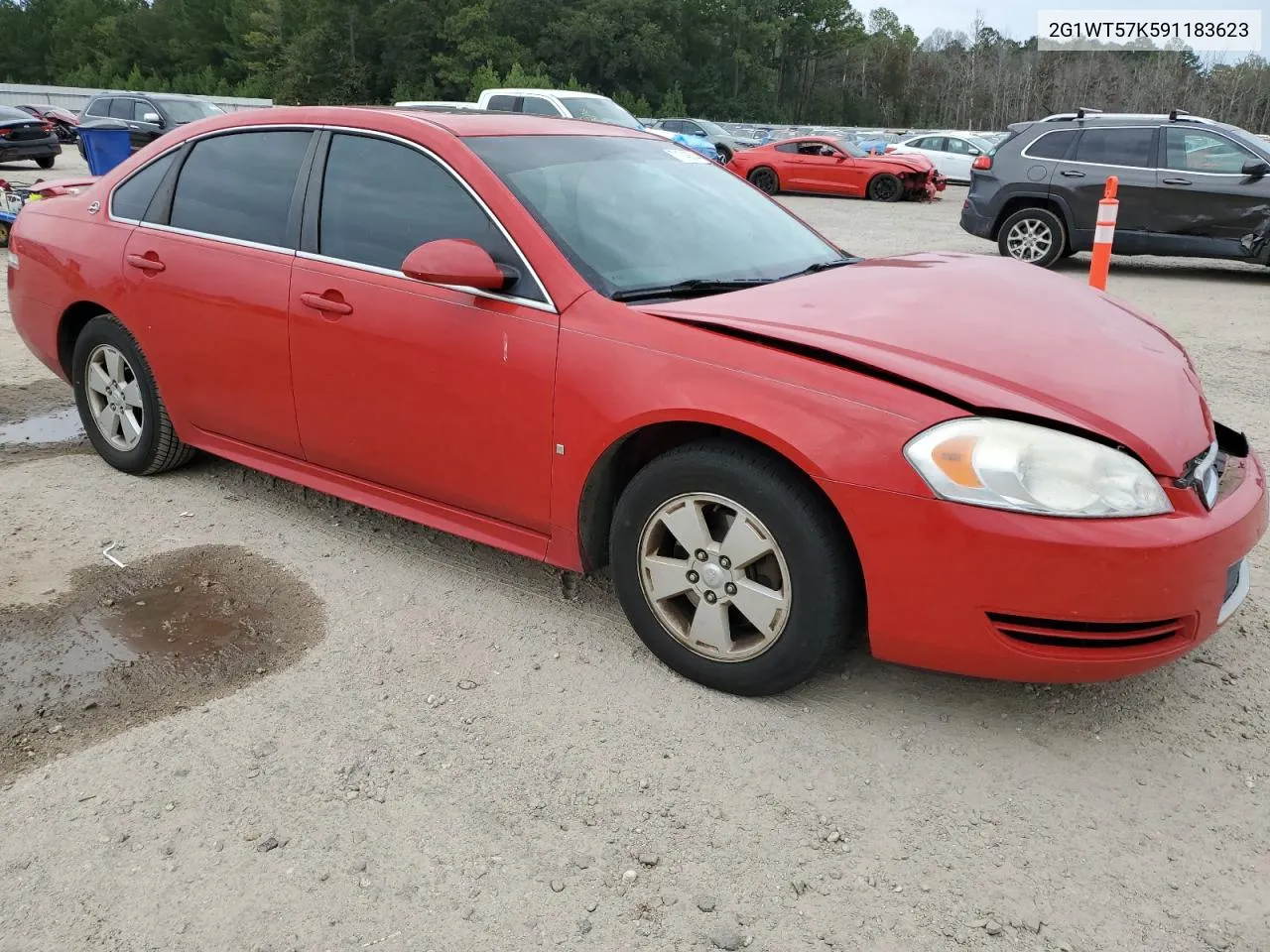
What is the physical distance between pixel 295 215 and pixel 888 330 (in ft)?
7.18

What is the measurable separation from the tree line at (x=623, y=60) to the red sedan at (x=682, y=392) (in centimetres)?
5189

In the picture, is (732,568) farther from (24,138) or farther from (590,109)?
(24,138)

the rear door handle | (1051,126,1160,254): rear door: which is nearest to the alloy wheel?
the rear door handle

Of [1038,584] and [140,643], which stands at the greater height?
[1038,584]

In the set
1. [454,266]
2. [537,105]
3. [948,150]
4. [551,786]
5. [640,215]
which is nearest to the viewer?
[551,786]

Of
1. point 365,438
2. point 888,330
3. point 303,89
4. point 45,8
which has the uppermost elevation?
point 45,8

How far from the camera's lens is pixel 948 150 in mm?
26531

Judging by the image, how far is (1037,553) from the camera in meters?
2.44

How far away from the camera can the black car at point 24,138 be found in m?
21.1

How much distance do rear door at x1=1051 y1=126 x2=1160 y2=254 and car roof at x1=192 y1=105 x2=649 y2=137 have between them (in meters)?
8.84

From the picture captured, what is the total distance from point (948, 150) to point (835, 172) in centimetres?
683

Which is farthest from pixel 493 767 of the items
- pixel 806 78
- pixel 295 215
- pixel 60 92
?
pixel 806 78

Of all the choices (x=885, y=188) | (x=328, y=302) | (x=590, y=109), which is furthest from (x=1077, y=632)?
(x=885, y=188)

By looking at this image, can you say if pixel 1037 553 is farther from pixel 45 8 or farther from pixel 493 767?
pixel 45 8
